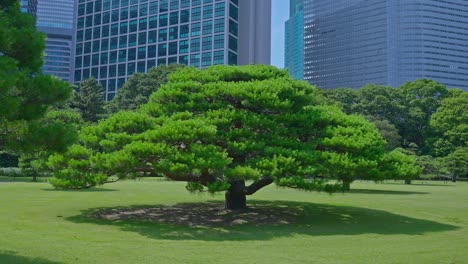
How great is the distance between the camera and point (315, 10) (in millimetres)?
183125

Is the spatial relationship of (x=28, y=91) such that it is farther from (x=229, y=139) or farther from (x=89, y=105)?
(x=89, y=105)

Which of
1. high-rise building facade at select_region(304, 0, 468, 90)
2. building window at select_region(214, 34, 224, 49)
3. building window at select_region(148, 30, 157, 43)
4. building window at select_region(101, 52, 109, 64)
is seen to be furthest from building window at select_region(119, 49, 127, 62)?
high-rise building facade at select_region(304, 0, 468, 90)

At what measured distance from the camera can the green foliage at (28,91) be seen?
10955mm

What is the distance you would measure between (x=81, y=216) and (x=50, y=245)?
6661 mm

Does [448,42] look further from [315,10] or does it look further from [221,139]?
[221,139]

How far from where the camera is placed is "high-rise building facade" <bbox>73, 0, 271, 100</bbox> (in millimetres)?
123625

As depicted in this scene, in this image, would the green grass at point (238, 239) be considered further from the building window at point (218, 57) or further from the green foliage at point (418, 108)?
the building window at point (218, 57)

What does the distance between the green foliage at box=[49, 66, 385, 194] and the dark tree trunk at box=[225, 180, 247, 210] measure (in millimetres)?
543

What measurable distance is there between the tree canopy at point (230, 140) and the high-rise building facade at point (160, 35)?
334ft

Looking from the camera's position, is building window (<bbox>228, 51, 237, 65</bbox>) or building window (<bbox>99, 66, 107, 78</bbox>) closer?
building window (<bbox>228, 51, 237, 65</bbox>)

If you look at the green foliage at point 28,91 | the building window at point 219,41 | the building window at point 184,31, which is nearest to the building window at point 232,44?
the building window at point 219,41

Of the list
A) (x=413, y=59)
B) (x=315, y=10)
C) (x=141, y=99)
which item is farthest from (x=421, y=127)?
(x=315, y=10)

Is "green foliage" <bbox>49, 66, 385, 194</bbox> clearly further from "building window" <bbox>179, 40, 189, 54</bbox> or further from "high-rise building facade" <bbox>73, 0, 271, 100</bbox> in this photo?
"building window" <bbox>179, 40, 189, 54</bbox>

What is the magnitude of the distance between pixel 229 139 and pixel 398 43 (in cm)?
14628
